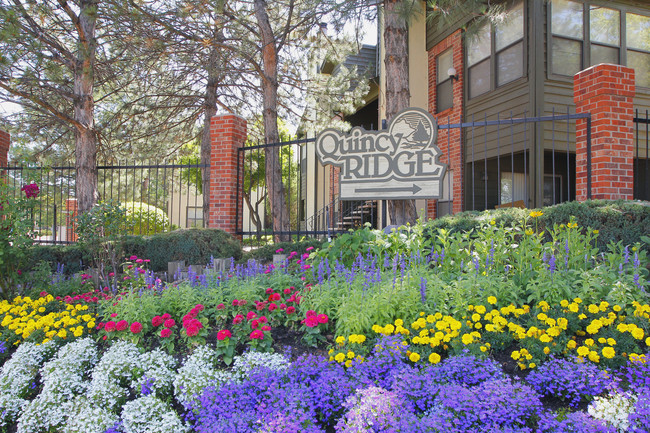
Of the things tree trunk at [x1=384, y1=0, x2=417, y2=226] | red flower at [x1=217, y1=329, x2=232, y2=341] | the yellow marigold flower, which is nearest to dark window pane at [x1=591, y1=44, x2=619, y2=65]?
tree trunk at [x1=384, y1=0, x2=417, y2=226]

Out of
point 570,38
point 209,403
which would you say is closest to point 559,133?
point 570,38

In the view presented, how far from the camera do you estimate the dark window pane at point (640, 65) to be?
9883 millimetres

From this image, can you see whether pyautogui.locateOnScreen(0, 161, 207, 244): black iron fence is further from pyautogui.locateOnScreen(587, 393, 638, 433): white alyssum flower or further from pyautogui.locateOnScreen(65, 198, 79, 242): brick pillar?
pyautogui.locateOnScreen(587, 393, 638, 433): white alyssum flower

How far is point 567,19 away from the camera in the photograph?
368 inches

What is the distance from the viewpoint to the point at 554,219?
4.88m

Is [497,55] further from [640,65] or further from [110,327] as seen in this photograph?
[110,327]

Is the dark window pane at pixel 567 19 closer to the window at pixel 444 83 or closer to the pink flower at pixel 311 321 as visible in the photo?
the window at pixel 444 83

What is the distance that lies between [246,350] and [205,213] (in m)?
9.71

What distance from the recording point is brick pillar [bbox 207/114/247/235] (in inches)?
312

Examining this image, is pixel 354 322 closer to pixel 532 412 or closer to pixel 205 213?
pixel 532 412

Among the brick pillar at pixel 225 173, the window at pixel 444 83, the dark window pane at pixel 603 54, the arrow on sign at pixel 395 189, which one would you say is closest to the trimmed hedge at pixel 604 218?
the arrow on sign at pixel 395 189

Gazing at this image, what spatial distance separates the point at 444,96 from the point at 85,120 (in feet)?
27.8

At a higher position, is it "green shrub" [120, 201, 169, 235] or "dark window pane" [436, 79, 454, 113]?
"dark window pane" [436, 79, 454, 113]

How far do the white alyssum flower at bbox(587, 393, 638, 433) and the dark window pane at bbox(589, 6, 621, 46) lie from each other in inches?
384
